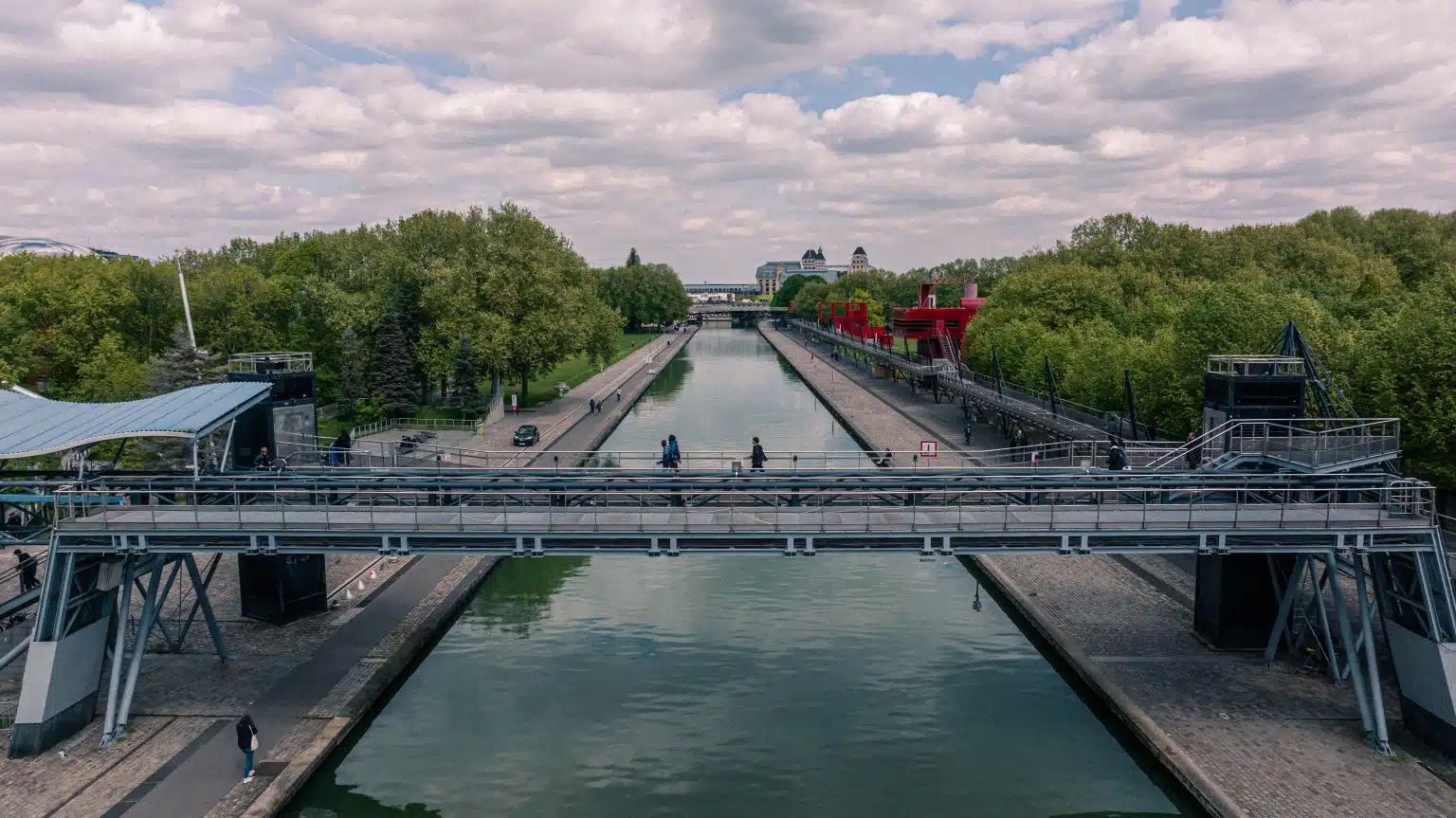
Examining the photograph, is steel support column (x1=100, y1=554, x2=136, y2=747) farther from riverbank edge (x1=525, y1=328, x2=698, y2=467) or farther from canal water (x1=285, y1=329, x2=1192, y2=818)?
riverbank edge (x1=525, y1=328, x2=698, y2=467)

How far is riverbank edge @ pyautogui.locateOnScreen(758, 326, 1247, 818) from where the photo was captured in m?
16.3

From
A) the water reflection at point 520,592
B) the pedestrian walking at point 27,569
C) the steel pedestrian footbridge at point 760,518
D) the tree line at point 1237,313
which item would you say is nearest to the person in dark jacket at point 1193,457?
the steel pedestrian footbridge at point 760,518

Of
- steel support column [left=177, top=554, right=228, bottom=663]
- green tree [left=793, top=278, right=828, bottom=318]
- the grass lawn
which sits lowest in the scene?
steel support column [left=177, top=554, right=228, bottom=663]

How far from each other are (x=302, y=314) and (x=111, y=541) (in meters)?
48.2

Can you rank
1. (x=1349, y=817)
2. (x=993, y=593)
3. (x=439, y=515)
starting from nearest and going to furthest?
1. (x=1349, y=817)
2. (x=439, y=515)
3. (x=993, y=593)

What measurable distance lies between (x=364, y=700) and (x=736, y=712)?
769cm

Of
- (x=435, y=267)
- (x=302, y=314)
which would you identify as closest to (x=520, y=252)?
(x=435, y=267)

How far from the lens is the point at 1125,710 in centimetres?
1942

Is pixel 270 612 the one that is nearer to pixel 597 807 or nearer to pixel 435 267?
pixel 597 807

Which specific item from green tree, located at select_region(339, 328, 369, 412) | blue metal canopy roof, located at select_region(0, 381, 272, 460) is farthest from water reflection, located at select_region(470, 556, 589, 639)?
green tree, located at select_region(339, 328, 369, 412)

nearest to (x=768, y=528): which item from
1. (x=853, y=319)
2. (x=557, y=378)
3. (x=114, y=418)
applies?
(x=114, y=418)

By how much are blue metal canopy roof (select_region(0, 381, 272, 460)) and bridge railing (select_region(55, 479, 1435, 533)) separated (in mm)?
Result: 1171

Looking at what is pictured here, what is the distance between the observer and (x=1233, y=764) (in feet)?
55.9

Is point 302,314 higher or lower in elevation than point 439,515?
higher
